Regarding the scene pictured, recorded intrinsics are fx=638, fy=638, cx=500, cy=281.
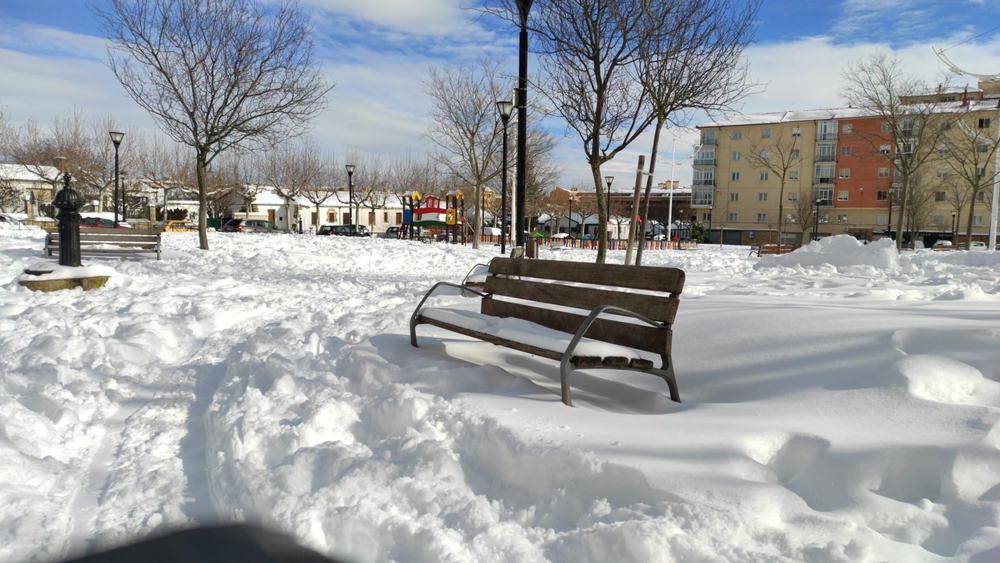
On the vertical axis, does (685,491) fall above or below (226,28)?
below

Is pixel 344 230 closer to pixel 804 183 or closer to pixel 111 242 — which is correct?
pixel 111 242

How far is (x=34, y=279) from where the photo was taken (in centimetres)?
802

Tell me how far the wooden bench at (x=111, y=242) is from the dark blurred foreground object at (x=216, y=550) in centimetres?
1198

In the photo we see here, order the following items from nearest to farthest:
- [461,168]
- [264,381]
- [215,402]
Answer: [215,402], [264,381], [461,168]

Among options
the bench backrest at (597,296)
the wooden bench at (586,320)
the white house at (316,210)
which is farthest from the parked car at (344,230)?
the wooden bench at (586,320)

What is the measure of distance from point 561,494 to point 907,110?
28.6 metres

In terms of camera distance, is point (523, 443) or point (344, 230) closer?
point (523, 443)

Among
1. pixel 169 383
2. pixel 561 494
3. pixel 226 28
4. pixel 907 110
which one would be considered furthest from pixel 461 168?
pixel 561 494

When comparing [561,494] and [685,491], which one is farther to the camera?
[561,494]

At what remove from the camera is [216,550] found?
2.53 metres

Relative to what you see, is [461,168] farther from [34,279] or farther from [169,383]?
[169,383]

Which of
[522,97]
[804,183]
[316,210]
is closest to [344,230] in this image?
[316,210]

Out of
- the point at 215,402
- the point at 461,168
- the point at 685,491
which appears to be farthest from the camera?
the point at 461,168

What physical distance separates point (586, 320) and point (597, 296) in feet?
2.05
